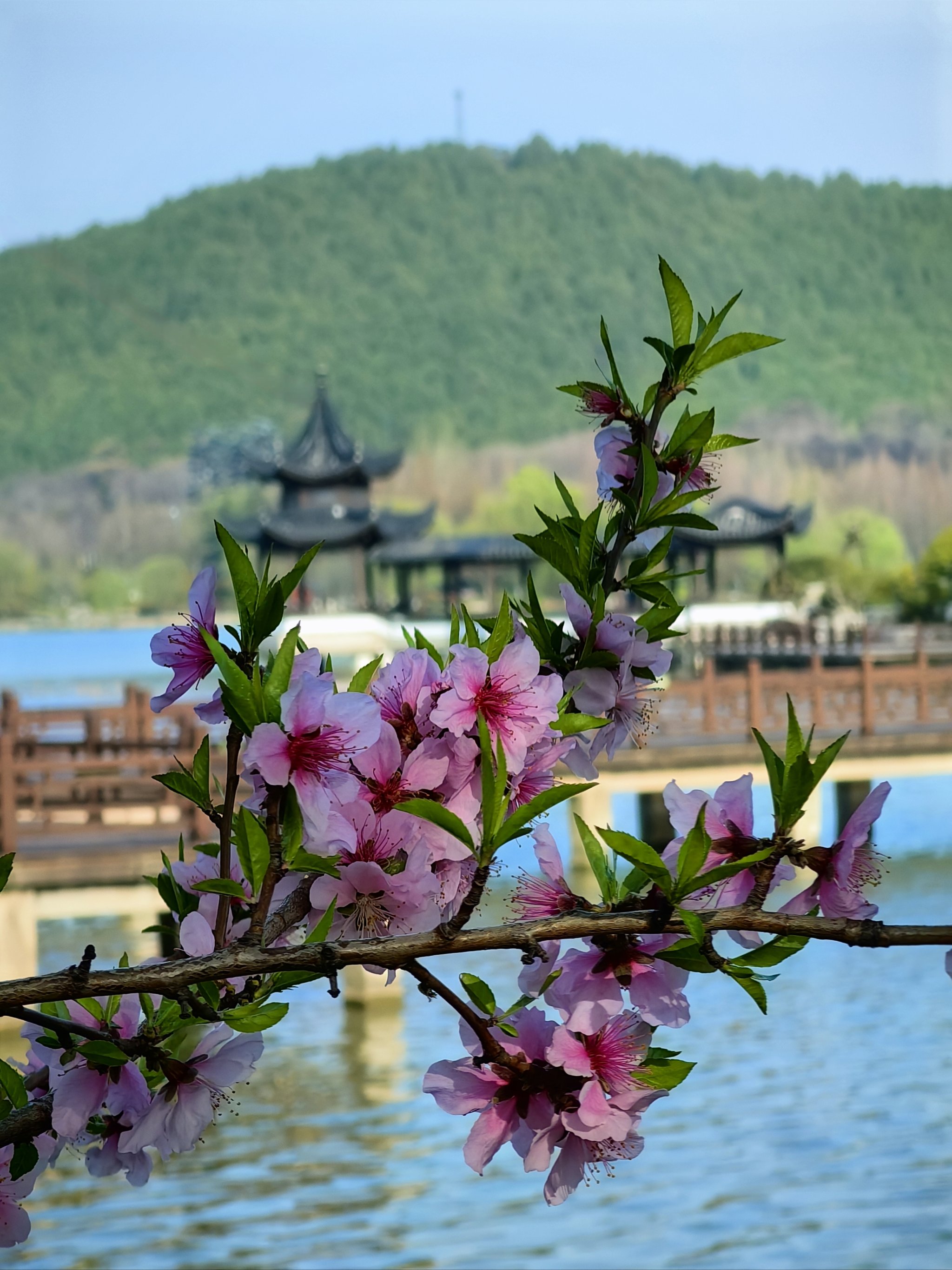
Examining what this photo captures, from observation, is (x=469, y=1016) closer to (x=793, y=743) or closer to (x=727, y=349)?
(x=793, y=743)

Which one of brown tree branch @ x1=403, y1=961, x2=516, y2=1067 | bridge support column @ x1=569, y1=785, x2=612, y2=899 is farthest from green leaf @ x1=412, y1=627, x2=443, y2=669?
bridge support column @ x1=569, y1=785, x2=612, y2=899

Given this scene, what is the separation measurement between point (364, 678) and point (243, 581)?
0.21 meters

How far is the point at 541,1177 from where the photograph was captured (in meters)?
9.33

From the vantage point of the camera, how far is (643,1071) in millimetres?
1228

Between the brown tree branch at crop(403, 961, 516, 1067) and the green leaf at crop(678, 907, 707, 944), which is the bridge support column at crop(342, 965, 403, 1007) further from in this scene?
the green leaf at crop(678, 907, 707, 944)

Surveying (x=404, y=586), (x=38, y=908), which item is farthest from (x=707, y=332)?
(x=404, y=586)

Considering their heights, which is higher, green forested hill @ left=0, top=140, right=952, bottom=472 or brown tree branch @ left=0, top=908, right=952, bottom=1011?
green forested hill @ left=0, top=140, right=952, bottom=472

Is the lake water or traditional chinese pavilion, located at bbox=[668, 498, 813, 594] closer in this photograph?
the lake water

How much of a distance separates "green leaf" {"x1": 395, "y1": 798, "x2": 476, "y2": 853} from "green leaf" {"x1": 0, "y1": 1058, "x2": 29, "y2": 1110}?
0.45 meters

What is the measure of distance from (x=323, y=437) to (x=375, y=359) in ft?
257

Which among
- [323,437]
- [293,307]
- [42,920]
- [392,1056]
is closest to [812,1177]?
[392,1056]

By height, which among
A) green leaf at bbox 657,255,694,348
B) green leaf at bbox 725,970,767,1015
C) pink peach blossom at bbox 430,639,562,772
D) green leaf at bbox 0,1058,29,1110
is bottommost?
green leaf at bbox 0,1058,29,1110

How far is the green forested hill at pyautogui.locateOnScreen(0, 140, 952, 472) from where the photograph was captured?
115 m

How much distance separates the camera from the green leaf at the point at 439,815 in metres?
1.04
